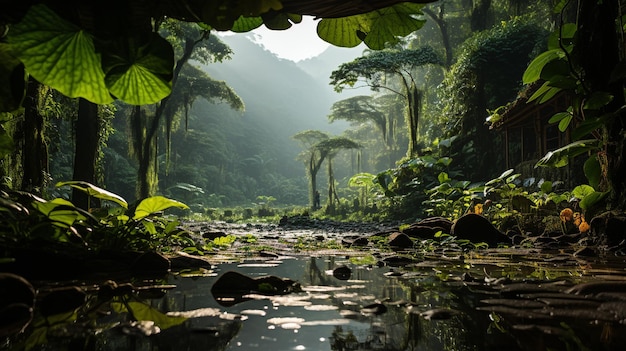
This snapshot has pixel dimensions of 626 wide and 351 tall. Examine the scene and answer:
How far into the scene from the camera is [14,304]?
955mm

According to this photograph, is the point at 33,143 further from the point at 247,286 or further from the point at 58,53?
the point at 247,286

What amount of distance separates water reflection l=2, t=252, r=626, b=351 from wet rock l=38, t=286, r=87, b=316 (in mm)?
33

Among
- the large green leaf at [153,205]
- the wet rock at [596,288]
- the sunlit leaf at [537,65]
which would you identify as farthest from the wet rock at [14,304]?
the sunlit leaf at [537,65]

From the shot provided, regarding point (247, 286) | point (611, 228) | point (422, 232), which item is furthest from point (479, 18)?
point (247, 286)

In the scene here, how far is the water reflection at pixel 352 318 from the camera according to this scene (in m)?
0.81

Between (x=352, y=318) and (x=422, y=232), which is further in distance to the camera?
(x=422, y=232)

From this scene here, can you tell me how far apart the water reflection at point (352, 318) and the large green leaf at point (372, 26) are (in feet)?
3.22

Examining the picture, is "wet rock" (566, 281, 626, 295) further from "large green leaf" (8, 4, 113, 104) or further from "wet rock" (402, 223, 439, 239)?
"wet rock" (402, 223, 439, 239)

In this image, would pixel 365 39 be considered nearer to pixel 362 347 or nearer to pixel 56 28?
pixel 56 28

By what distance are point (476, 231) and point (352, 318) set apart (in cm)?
397

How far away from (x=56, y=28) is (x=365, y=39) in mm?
1040

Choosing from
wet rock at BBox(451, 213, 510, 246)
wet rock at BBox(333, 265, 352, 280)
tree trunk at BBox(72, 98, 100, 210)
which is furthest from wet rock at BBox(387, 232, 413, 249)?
tree trunk at BBox(72, 98, 100, 210)

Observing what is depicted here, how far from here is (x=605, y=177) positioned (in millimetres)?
3141

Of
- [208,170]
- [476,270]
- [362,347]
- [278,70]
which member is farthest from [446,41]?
[278,70]
